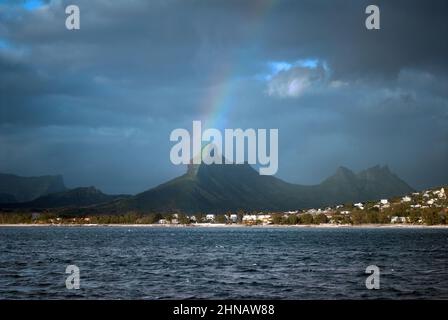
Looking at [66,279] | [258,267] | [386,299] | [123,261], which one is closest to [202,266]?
[258,267]

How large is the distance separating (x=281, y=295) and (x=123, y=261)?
51.1 m

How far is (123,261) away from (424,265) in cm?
5138

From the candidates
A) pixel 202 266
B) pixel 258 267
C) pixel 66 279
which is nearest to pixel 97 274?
pixel 66 279

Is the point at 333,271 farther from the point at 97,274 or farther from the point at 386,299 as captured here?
the point at 97,274

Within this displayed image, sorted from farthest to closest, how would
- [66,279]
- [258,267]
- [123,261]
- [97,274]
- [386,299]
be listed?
[123,261]
[258,267]
[97,274]
[66,279]
[386,299]

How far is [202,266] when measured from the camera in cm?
9319
